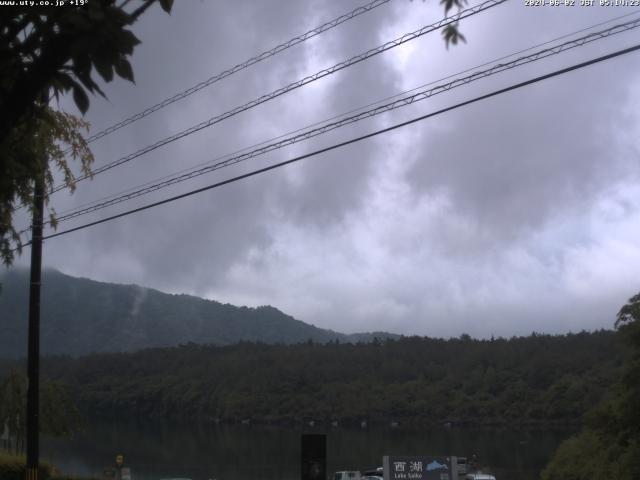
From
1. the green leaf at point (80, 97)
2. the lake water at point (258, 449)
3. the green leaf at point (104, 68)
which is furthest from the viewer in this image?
the lake water at point (258, 449)

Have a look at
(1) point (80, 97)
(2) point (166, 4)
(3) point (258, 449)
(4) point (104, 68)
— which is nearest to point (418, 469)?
(2) point (166, 4)

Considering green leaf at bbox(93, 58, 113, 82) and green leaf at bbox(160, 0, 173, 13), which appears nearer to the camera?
green leaf at bbox(93, 58, 113, 82)

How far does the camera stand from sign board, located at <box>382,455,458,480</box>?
2805cm

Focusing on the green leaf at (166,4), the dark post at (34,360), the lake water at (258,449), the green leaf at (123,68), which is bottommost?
the lake water at (258,449)

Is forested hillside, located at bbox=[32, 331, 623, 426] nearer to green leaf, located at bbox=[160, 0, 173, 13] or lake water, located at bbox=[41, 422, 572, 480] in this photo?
lake water, located at bbox=[41, 422, 572, 480]

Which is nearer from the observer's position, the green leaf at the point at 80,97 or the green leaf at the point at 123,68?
the green leaf at the point at 123,68

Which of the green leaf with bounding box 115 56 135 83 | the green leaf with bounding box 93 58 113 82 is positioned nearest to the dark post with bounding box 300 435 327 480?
the green leaf with bounding box 115 56 135 83

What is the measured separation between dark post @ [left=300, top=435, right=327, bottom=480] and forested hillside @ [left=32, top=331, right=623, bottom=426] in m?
96.1

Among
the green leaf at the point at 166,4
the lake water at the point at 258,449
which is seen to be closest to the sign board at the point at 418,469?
the green leaf at the point at 166,4

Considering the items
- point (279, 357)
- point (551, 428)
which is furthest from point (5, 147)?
point (279, 357)

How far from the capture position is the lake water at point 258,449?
67.6 meters

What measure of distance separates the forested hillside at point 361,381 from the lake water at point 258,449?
6.85 metres

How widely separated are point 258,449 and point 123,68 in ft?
303

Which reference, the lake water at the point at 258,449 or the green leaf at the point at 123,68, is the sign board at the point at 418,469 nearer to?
the green leaf at the point at 123,68
